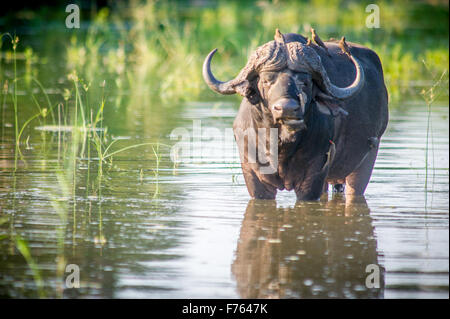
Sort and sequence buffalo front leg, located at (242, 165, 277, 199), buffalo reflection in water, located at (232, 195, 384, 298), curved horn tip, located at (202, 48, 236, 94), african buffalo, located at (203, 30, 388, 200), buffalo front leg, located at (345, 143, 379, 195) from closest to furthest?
buffalo reflection in water, located at (232, 195, 384, 298) → african buffalo, located at (203, 30, 388, 200) → curved horn tip, located at (202, 48, 236, 94) → buffalo front leg, located at (242, 165, 277, 199) → buffalo front leg, located at (345, 143, 379, 195)

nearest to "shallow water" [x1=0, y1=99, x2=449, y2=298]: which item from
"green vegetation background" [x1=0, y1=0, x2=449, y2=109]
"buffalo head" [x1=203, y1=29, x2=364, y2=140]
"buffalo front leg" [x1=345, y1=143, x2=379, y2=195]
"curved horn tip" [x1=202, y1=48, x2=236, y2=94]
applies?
"buffalo front leg" [x1=345, y1=143, x2=379, y2=195]

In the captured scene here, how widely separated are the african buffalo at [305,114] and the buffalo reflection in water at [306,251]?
309mm

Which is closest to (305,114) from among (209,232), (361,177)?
(209,232)

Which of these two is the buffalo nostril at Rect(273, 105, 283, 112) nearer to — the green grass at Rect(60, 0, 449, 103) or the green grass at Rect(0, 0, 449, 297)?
the green grass at Rect(0, 0, 449, 297)

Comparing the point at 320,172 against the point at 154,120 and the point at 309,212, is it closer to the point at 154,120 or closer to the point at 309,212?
the point at 309,212

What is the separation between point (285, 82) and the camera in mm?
6949

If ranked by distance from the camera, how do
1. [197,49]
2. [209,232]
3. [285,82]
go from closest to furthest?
1. [209,232]
2. [285,82]
3. [197,49]

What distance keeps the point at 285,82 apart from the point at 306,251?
150 centimetres

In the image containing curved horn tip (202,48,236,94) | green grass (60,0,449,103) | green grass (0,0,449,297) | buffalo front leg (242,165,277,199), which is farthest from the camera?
green grass (60,0,449,103)

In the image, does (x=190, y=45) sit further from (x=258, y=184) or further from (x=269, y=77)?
(x=269, y=77)

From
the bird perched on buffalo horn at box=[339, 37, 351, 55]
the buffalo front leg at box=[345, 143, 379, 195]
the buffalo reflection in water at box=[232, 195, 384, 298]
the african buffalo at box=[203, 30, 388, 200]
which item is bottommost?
the buffalo reflection in water at box=[232, 195, 384, 298]

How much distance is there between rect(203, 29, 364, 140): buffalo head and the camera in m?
6.87
